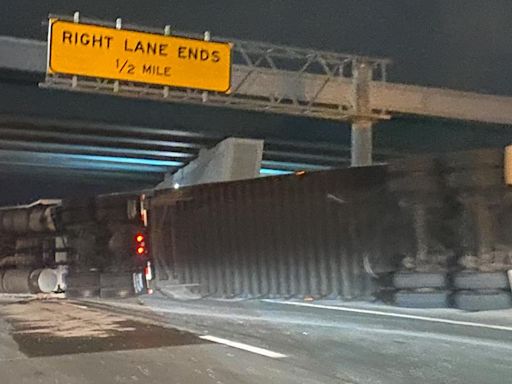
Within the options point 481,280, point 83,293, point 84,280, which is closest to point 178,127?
point 84,280

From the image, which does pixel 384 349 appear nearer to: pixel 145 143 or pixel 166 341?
pixel 166 341

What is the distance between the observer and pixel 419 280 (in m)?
13.0

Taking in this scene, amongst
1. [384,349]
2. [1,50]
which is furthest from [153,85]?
[384,349]

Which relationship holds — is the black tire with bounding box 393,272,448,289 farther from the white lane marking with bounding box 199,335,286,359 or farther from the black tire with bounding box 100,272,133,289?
the black tire with bounding box 100,272,133,289

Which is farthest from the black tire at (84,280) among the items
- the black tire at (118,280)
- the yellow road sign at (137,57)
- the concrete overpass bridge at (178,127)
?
the concrete overpass bridge at (178,127)

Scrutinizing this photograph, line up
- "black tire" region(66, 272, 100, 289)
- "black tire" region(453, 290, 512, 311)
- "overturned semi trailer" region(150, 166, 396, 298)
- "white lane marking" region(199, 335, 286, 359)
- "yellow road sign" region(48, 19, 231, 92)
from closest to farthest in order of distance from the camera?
1. "white lane marking" region(199, 335, 286, 359)
2. "black tire" region(453, 290, 512, 311)
3. "overturned semi trailer" region(150, 166, 396, 298)
4. "black tire" region(66, 272, 100, 289)
5. "yellow road sign" region(48, 19, 231, 92)

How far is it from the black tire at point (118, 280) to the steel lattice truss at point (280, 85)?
4850 millimetres

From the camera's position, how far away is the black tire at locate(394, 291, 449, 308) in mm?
12789

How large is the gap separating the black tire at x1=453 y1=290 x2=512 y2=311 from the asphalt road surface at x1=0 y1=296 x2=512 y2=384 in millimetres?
141

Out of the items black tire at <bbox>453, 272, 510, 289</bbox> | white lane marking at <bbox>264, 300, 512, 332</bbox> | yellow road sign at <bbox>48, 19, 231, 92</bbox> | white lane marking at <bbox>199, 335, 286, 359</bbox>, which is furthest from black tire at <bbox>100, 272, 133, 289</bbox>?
white lane marking at <bbox>199, 335, 286, 359</bbox>

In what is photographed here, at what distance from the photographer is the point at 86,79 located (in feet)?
68.7

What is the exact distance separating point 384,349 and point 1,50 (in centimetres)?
1594

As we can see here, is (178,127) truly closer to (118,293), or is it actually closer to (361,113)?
(361,113)

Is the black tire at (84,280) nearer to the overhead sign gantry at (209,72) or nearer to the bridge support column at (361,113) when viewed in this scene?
the overhead sign gantry at (209,72)
